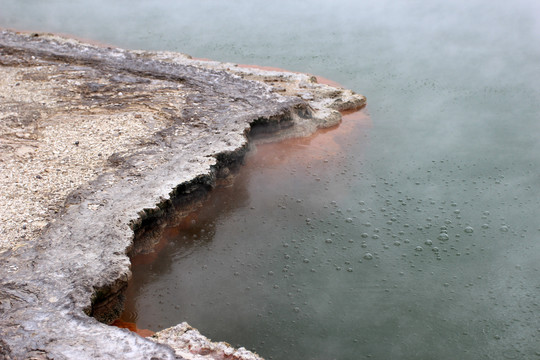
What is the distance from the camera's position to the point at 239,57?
7.06 metres

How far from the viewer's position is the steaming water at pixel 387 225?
3186mm

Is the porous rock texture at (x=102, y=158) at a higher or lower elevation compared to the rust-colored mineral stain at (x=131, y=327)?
higher

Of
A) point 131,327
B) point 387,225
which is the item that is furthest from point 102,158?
point 387,225

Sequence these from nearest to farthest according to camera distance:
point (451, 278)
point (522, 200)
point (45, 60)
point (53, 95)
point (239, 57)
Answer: point (451, 278) < point (522, 200) < point (53, 95) < point (45, 60) < point (239, 57)

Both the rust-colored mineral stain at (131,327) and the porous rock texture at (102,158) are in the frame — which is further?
the rust-colored mineral stain at (131,327)

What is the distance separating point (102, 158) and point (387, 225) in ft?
7.13

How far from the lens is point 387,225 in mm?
4008

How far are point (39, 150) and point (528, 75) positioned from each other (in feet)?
16.8

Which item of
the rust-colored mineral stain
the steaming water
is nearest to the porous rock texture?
the rust-colored mineral stain

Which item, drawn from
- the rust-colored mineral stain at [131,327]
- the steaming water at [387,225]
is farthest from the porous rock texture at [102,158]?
the steaming water at [387,225]

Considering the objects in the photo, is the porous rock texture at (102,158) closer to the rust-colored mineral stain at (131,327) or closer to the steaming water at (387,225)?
the rust-colored mineral stain at (131,327)

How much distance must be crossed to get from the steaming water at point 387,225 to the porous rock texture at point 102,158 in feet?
1.04

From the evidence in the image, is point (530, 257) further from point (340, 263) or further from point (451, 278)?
point (340, 263)

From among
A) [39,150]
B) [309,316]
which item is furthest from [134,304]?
[39,150]
